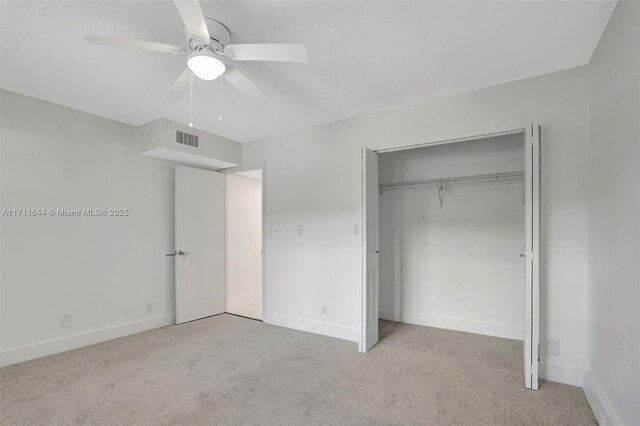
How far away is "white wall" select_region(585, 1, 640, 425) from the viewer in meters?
1.53

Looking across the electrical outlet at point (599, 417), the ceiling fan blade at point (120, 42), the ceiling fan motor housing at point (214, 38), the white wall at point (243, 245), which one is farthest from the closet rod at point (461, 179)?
the ceiling fan blade at point (120, 42)

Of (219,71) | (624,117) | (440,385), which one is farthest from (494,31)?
(440,385)

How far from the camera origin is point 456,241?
12.4 feet

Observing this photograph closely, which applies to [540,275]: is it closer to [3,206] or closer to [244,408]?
[244,408]

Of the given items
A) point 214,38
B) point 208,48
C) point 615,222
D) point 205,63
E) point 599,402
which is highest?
point 214,38

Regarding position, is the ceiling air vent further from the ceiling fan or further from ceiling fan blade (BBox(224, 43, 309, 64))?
ceiling fan blade (BBox(224, 43, 309, 64))

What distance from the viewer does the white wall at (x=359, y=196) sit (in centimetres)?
244

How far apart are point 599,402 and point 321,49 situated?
3024 mm

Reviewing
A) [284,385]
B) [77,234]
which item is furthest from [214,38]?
[77,234]

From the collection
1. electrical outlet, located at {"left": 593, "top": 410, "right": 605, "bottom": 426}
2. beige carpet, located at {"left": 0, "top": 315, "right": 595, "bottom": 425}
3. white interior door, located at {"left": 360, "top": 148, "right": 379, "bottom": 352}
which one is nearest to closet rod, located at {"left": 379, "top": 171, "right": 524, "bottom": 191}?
white interior door, located at {"left": 360, "top": 148, "right": 379, "bottom": 352}

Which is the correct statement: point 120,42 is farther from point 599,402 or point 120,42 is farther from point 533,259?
point 599,402

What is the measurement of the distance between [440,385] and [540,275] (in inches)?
47.1

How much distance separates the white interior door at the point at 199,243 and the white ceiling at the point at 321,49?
1303 mm

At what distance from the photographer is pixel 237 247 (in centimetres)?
521
